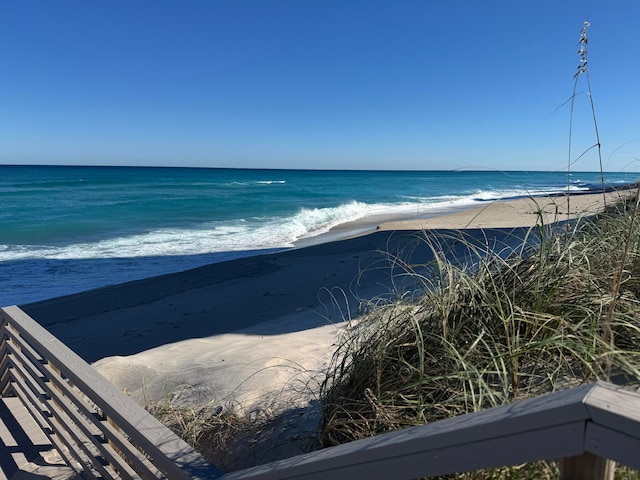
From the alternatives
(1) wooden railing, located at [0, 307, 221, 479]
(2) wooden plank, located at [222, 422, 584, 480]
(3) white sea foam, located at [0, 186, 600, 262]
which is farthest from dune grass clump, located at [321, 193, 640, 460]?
(3) white sea foam, located at [0, 186, 600, 262]

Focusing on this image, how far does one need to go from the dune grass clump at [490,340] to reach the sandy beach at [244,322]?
0.29 meters

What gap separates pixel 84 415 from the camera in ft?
10.7

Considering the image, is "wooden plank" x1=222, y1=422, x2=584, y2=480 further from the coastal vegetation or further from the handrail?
the coastal vegetation

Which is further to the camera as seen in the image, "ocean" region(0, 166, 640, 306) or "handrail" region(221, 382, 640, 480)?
"ocean" region(0, 166, 640, 306)

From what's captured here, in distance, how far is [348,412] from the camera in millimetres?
2133

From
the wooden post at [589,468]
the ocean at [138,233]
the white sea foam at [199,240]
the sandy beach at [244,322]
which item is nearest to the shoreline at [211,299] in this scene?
the sandy beach at [244,322]

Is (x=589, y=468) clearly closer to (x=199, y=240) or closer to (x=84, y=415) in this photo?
(x=84, y=415)

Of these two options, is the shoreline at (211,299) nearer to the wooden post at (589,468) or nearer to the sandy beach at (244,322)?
the sandy beach at (244,322)

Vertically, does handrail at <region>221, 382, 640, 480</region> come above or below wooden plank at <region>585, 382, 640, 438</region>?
below

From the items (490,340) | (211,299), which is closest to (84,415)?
(490,340)

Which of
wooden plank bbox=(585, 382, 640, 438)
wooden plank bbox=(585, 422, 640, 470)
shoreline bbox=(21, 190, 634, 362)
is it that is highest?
wooden plank bbox=(585, 382, 640, 438)

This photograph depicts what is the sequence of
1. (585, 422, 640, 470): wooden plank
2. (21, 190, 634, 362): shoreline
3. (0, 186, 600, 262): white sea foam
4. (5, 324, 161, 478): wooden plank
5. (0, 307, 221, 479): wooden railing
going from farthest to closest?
(0, 186, 600, 262): white sea foam < (21, 190, 634, 362): shoreline < (5, 324, 161, 478): wooden plank < (0, 307, 221, 479): wooden railing < (585, 422, 640, 470): wooden plank

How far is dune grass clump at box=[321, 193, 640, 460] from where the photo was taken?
6.16 feet

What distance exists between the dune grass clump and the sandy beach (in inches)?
11.6
